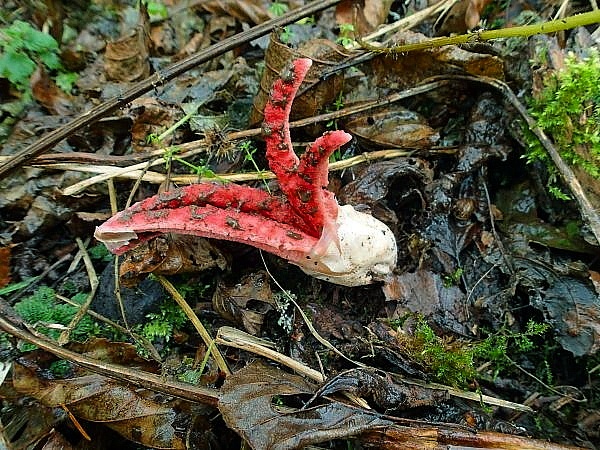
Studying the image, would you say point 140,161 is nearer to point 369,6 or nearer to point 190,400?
point 190,400

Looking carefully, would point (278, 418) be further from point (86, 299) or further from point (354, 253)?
point (86, 299)

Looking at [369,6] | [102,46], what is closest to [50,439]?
[102,46]

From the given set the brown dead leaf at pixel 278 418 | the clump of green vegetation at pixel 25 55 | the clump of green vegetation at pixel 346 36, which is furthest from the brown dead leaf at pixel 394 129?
the clump of green vegetation at pixel 25 55

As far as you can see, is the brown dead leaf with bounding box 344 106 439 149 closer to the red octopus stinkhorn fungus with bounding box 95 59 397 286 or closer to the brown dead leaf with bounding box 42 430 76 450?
the red octopus stinkhorn fungus with bounding box 95 59 397 286

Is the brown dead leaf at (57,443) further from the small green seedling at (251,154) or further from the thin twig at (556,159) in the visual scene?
the thin twig at (556,159)

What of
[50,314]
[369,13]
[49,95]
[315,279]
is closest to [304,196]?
[315,279]

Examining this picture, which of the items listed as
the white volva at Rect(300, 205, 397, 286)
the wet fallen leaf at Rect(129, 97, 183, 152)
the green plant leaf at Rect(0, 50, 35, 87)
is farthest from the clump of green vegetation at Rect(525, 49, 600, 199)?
the green plant leaf at Rect(0, 50, 35, 87)
